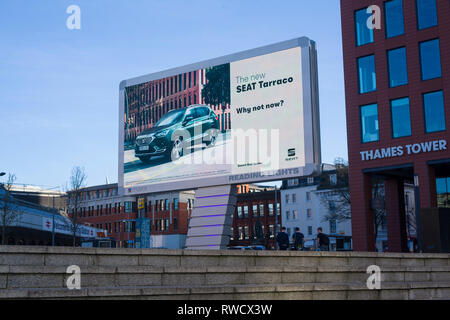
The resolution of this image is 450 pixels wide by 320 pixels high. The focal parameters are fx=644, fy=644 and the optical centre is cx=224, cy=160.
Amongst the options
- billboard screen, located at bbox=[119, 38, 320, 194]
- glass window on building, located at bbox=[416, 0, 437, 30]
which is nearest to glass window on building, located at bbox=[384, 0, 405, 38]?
glass window on building, located at bbox=[416, 0, 437, 30]

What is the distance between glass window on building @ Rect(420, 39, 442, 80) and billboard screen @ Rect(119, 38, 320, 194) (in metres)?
10.8

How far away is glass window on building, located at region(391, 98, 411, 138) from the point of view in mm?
37625

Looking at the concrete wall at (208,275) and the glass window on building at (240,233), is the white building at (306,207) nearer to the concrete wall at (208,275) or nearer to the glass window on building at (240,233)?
the glass window on building at (240,233)

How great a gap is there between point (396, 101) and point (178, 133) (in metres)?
13.5

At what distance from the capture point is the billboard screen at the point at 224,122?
29.5m

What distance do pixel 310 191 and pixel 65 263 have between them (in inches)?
3795

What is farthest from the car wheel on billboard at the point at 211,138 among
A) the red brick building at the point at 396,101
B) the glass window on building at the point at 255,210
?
the glass window on building at the point at 255,210

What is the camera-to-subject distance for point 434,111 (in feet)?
121

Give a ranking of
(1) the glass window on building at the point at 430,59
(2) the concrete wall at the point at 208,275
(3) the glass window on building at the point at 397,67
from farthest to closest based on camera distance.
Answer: (3) the glass window on building at the point at 397,67 → (1) the glass window on building at the point at 430,59 → (2) the concrete wall at the point at 208,275

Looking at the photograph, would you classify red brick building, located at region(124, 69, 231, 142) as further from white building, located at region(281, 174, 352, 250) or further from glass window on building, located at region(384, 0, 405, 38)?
white building, located at region(281, 174, 352, 250)

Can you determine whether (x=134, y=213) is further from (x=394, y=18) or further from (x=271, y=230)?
(x=394, y=18)

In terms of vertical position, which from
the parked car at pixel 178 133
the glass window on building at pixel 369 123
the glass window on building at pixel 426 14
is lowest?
the parked car at pixel 178 133

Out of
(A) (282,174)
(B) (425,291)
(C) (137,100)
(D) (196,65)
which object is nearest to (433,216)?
(B) (425,291)
